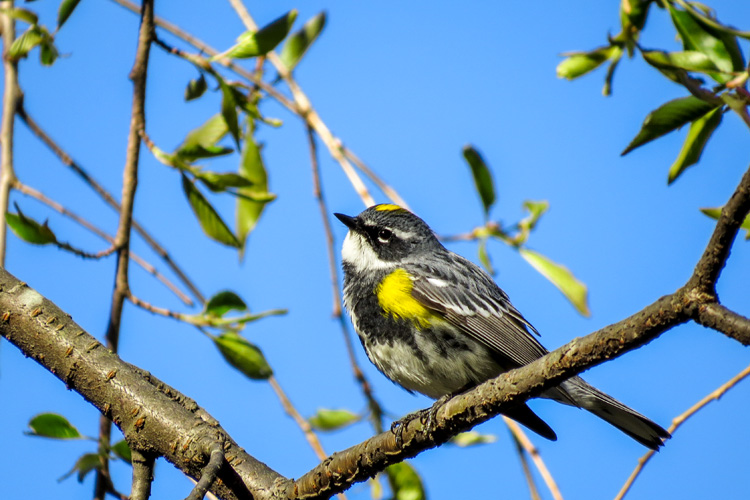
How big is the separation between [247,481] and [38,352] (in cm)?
96

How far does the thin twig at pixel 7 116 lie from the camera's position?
143 inches

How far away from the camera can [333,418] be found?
406cm

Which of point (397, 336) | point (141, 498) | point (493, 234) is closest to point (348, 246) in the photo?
point (397, 336)

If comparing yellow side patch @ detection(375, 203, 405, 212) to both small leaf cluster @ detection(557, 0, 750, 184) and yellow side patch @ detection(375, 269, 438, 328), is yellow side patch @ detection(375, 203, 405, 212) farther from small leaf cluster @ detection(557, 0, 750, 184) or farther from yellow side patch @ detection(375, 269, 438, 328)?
small leaf cluster @ detection(557, 0, 750, 184)

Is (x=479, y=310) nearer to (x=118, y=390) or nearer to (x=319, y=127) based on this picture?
(x=319, y=127)

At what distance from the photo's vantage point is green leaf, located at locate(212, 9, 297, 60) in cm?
334

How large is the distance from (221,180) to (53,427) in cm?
131

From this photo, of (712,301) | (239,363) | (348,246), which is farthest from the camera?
(348,246)

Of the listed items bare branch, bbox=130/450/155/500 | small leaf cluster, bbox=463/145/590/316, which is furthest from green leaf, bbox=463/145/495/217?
bare branch, bbox=130/450/155/500

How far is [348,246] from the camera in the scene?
5410mm

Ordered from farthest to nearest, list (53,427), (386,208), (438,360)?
(386,208), (438,360), (53,427)

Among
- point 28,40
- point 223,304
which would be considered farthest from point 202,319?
point 28,40

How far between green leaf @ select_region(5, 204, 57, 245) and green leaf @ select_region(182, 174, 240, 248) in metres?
0.68

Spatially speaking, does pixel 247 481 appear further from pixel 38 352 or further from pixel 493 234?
pixel 493 234
